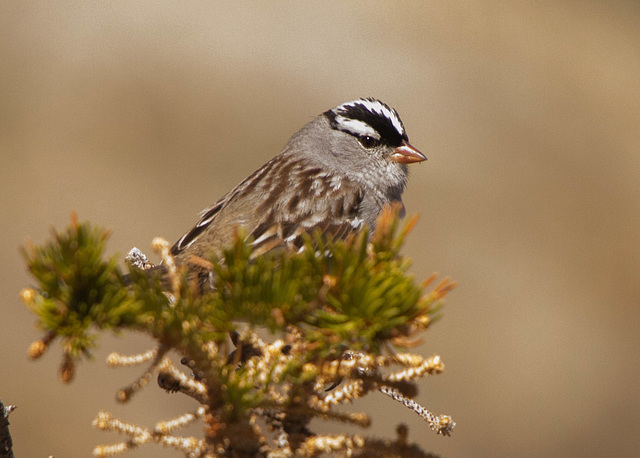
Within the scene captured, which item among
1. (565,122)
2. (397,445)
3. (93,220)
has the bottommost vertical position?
(397,445)

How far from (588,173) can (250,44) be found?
411 cm

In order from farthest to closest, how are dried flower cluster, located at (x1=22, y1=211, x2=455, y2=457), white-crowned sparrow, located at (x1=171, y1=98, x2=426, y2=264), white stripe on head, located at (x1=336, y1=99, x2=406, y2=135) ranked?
1. white stripe on head, located at (x1=336, y1=99, x2=406, y2=135)
2. white-crowned sparrow, located at (x1=171, y1=98, x2=426, y2=264)
3. dried flower cluster, located at (x1=22, y1=211, x2=455, y2=457)

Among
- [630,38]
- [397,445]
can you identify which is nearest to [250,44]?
[630,38]

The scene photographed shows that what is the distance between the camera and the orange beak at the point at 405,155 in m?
3.54

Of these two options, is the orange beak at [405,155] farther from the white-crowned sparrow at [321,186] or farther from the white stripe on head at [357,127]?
the white stripe on head at [357,127]

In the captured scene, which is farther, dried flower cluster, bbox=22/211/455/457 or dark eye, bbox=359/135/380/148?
dark eye, bbox=359/135/380/148

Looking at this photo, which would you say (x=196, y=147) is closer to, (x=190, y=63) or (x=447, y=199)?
(x=190, y=63)

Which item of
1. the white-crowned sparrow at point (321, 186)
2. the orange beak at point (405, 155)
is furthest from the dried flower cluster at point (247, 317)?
the orange beak at point (405, 155)

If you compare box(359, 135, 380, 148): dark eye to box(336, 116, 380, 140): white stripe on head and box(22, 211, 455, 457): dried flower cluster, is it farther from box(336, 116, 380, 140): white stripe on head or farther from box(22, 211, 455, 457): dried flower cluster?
box(22, 211, 455, 457): dried flower cluster

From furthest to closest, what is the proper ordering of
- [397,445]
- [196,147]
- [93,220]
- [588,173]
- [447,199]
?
[588,173] → [447,199] → [196,147] → [93,220] → [397,445]

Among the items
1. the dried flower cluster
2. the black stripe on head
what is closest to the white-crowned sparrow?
the black stripe on head

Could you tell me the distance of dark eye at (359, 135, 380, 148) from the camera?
3.61m

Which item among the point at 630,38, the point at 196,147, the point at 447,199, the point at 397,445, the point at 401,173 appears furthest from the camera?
the point at 630,38

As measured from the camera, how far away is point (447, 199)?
24.8 feet
